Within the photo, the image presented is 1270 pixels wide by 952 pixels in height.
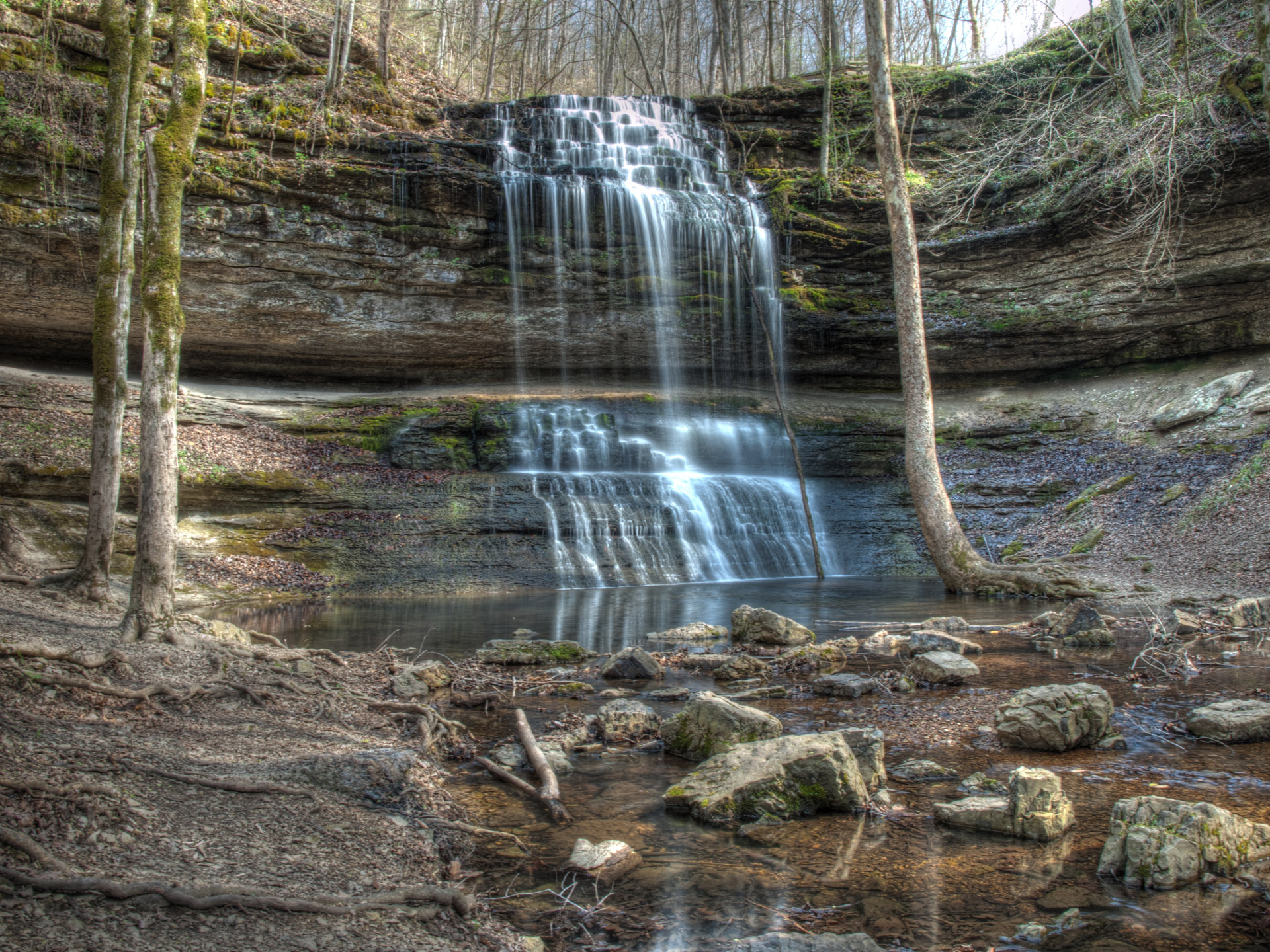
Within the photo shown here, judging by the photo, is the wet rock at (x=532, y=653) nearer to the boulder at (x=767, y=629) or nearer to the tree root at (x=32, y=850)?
the boulder at (x=767, y=629)

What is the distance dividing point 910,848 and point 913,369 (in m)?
9.24

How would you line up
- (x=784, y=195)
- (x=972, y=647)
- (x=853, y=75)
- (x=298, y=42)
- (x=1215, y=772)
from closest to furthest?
(x=1215, y=772) < (x=972, y=647) < (x=298, y=42) < (x=784, y=195) < (x=853, y=75)

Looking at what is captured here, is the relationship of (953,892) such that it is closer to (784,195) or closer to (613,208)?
(613,208)

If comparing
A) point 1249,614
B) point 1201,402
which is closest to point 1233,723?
point 1249,614

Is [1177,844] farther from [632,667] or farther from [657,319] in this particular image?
[657,319]

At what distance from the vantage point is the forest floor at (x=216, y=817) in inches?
80.7

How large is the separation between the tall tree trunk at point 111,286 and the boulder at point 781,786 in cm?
687

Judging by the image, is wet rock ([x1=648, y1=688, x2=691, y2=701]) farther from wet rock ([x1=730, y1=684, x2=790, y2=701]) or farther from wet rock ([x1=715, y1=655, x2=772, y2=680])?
wet rock ([x1=715, y1=655, x2=772, y2=680])

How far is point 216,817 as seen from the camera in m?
2.80

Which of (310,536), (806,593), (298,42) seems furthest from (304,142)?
(806,593)

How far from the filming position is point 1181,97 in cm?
1490

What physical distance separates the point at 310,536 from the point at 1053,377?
18.9 m

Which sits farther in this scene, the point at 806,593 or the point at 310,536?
the point at 310,536

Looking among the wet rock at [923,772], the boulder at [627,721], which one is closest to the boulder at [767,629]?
the boulder at [627,721]
